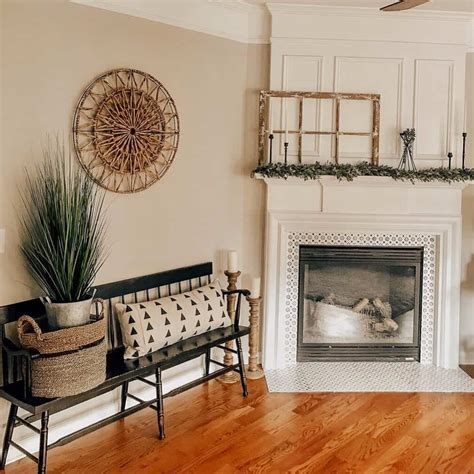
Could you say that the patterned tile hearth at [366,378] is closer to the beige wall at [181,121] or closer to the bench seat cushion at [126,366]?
the bench seat cushion at [126,366]

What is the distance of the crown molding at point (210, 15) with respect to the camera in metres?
3.05

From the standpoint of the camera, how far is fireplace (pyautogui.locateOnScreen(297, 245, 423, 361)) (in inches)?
155

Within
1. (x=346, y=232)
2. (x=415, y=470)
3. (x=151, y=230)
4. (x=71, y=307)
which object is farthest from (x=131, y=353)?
(x=346, y=232)

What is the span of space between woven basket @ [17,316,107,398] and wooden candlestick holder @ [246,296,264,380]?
4.44 feet

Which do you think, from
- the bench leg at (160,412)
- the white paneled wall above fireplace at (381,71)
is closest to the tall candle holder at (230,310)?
the bench leg at (160,412)

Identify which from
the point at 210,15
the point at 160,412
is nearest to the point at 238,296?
the point at 160,412

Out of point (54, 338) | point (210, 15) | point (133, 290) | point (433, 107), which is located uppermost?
point (210, 15)

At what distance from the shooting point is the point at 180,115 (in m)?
3.40

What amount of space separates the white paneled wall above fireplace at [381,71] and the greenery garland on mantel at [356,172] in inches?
6.4

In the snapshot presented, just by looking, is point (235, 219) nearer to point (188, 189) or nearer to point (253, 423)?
point (188, 189)

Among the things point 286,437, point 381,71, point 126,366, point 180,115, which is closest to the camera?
point 126,366

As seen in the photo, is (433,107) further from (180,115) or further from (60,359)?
(60,359)

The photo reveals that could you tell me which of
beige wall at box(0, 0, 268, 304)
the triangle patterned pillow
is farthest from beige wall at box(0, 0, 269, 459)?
the triangle patterned pillow

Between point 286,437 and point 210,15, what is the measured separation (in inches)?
106
